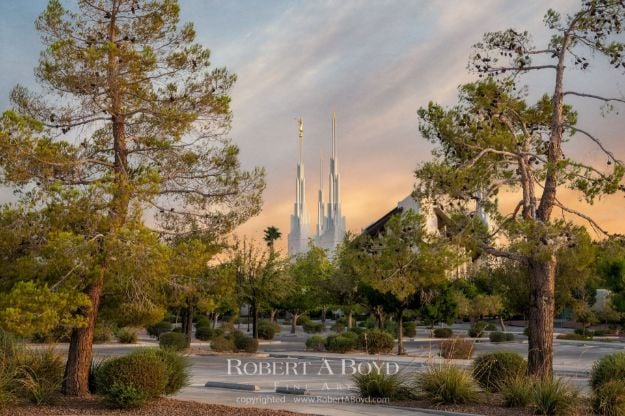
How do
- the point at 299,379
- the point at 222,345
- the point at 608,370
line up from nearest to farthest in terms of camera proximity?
the point at 608,370 < the point at 299,379 < the point at 222,345

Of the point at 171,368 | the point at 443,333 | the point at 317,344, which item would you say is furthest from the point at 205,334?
the point at 171,368

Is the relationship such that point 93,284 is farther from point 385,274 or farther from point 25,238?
point 385,274

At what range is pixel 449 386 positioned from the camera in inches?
588

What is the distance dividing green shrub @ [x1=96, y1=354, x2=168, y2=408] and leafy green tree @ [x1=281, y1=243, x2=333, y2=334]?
111 feet

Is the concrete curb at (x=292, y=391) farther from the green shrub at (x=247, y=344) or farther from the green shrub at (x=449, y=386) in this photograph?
the green shrub at (x=247, y=344)

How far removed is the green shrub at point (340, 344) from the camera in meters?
37.5

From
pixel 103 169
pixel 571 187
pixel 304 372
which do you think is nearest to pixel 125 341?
pixel 304 372

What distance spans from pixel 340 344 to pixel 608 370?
73.8ft

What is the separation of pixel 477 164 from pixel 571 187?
214 cm

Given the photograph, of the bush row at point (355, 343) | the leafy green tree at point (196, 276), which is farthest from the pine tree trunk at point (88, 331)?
the bush row at point (355, 343)

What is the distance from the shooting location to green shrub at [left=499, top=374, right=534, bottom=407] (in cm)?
1441

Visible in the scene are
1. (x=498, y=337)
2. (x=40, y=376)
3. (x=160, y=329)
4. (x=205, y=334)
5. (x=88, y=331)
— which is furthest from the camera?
(x=160, y=329)

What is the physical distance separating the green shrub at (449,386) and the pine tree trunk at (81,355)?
700 centimetres

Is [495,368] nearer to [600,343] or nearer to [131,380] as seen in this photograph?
[131,380]
